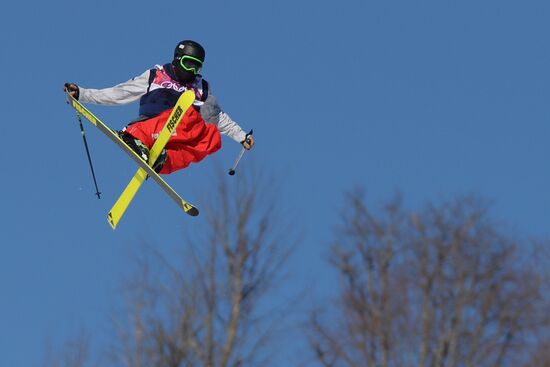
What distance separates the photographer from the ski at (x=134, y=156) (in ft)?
57.6

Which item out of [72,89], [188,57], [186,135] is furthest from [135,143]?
→ [188,57]

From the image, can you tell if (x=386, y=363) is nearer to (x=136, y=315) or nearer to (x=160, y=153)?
(x=136, y=315)

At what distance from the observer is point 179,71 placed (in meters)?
17.4

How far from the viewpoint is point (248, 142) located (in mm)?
17875

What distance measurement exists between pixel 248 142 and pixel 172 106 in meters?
0.83

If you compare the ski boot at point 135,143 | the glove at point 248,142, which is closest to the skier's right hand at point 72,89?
the ski boot at point 135,143

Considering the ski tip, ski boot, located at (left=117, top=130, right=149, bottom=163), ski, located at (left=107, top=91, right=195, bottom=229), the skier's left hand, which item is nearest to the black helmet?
ski, located at (left=107, top=91, right=195, bottom=229)

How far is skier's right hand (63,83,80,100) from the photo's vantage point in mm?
17109

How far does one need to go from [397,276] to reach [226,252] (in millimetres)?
3599

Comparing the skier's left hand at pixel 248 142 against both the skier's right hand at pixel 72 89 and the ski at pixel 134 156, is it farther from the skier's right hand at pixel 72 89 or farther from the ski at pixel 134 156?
the skier's right hand at pixel 72 89

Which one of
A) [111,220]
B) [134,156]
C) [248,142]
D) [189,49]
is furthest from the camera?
[111,220]

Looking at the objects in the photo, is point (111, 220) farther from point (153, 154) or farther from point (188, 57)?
point (188, 57)

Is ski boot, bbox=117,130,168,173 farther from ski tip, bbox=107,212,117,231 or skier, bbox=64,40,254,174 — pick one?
ski tip, bbox=107,212,117,231

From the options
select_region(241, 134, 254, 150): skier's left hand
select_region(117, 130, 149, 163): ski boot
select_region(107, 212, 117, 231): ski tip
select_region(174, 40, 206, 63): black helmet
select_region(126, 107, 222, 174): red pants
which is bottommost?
select_region(107, 212, 117, 231): ski tip
